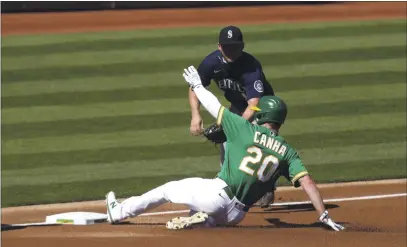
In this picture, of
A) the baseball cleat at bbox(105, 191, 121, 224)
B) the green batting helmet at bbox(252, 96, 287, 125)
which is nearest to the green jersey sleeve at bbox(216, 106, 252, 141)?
the green batting helmet at bbox(252, 96, 287, 125)

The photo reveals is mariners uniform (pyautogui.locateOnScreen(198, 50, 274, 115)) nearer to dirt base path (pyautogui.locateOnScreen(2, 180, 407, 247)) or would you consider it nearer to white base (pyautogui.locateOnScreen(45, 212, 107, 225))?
dirt base path (pyautogui.locateOnScreen(2, 180, 407, 247))

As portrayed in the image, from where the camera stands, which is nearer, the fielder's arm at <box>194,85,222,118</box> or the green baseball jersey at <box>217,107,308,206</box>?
the green baseball jersey at <box>217,107,308,206</box>

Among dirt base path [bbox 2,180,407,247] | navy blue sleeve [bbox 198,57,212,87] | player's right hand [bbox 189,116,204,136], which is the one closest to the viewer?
dirt base path [bbox 2,180,407,247]

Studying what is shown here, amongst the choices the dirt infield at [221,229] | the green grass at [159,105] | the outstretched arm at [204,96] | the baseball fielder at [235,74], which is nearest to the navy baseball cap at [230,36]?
the baseball fielder at [235,74]

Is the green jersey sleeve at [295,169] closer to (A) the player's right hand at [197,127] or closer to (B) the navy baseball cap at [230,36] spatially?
(A) the player's right hand at [197,127]

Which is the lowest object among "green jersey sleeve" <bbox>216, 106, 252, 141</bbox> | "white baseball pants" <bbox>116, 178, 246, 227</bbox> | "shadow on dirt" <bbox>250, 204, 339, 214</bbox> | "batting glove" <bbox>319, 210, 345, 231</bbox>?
"shadow on dirt" <bbox>250, 204, 339, 214</bbox>

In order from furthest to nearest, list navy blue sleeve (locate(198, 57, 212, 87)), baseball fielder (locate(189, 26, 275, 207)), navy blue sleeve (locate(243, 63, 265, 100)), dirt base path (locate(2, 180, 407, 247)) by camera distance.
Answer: navy blue sleeve (locate(198, 57, 212, 87))
navy blue sleeve (locate(243, 63, 265, 100))
baseball fielder (locate(189, 26, 275, 207))
dirt base path (locate(2, 180, 407, 247))

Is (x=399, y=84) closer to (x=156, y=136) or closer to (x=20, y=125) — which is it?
(x=156, y=136)

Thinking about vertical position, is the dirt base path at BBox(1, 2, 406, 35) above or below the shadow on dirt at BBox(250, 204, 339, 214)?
above
